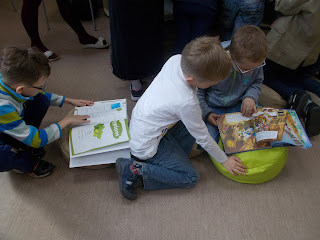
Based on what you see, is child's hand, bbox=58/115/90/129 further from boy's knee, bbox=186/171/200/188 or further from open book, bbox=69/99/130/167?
boy's knee, bbox=186/171/200/188

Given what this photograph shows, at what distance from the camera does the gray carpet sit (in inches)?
46.6

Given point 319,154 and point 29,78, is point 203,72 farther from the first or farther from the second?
point 319,154

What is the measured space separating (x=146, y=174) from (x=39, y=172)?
0.56 meters

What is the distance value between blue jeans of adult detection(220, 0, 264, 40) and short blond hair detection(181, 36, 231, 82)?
34.2 inches

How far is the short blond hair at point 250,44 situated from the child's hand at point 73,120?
829 millimetres

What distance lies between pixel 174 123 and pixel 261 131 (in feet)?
1.51

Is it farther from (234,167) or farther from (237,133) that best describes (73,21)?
(234,167)

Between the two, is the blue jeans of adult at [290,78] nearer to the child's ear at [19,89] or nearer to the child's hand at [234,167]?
the child's hand at [234,167]

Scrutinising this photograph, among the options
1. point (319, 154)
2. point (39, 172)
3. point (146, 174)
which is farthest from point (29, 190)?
point (319, 154)

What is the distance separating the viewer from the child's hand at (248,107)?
137 centimetres

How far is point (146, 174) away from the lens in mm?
1245

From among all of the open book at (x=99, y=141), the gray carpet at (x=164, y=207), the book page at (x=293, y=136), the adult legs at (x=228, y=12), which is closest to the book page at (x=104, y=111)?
the open book at (x=99, y=141)

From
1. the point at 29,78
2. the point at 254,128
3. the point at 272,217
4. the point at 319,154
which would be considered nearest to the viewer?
the point at 29,78

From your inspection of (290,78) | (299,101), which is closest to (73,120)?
(299,101)
